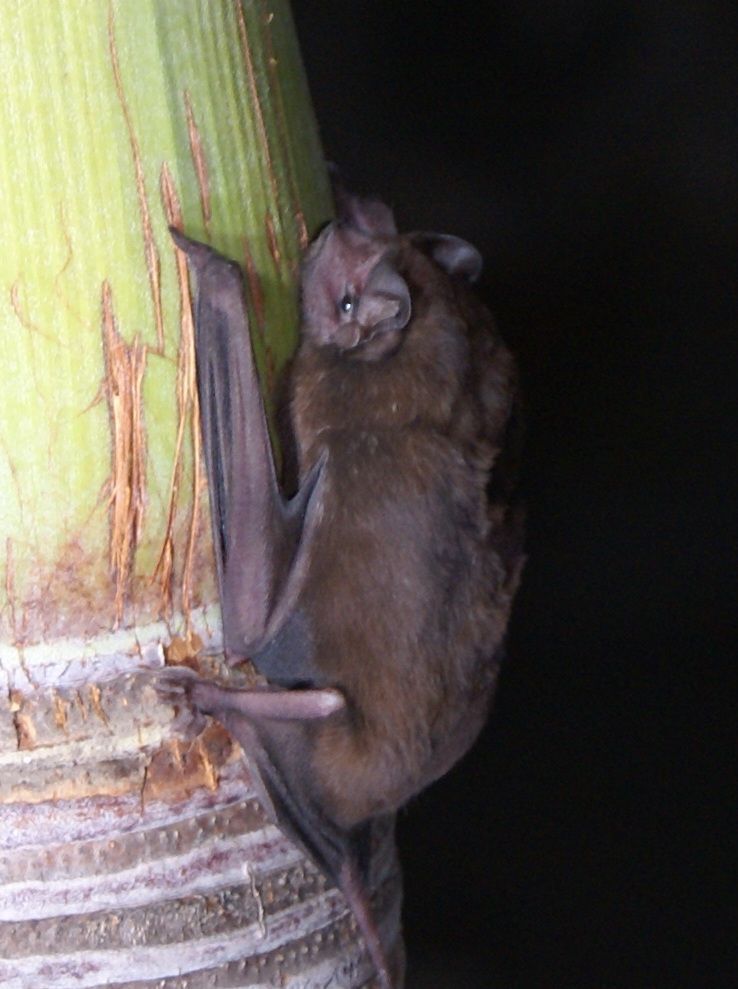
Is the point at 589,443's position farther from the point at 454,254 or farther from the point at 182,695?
the point at 182,695

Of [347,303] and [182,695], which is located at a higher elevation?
[347,303]

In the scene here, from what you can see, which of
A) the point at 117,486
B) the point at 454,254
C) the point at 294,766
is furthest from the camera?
the point at 454,254

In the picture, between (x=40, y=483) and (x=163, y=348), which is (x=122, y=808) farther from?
(x=163, y=348)

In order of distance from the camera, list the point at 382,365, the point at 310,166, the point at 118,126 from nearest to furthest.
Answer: the point at 118,126
the point at 310,166
the point at 382,365

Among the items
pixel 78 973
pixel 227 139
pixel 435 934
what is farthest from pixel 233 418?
pixel 435 934

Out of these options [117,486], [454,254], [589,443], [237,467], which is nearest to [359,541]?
[237,467]

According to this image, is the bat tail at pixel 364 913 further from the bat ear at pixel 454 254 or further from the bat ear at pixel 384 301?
the bat ear at pixel 454 254
